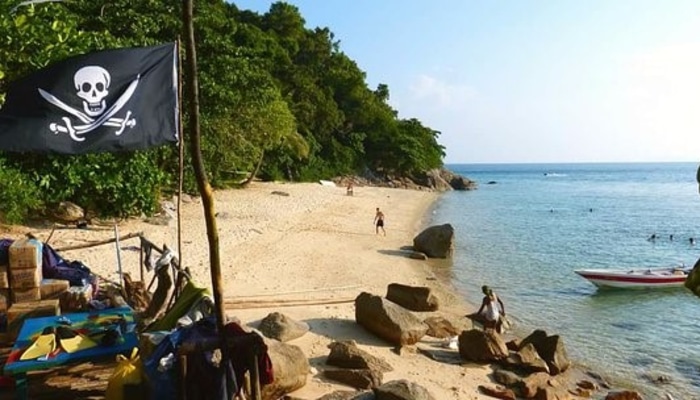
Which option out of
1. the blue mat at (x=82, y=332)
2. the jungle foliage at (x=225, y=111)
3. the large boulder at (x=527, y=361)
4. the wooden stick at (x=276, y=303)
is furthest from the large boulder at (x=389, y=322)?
the jungle foliage at (x=225, y=111)

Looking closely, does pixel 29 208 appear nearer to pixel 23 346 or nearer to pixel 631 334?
pixel 23 346

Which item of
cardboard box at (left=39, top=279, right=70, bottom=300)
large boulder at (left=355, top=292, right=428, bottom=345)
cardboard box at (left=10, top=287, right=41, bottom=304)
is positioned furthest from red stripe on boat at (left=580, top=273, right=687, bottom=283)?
cardboard box at (left=10, top=287, right=41, bottom=304)

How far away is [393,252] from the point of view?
23.4 meters

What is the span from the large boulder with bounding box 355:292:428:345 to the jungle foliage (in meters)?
7.15

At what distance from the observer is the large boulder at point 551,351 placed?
11.1 m

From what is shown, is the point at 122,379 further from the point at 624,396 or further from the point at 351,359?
the point at 624,396

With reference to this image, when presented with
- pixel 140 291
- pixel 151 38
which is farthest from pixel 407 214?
pixel 140 291

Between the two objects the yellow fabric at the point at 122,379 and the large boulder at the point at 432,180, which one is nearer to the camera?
the yellow fabric at the point at 122,379

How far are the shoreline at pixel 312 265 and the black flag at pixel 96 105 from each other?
4.20m

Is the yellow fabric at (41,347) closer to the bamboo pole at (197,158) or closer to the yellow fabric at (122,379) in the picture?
the yellow fabric at (122,379)

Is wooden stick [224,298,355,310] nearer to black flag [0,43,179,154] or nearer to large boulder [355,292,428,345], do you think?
large boulder [355,292,428,345]

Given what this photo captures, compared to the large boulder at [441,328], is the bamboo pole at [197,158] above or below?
above

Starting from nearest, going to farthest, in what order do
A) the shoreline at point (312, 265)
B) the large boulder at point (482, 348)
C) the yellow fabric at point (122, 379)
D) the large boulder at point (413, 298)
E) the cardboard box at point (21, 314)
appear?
the yellow fabric at point (122, 379) < the cardboard box at point (21, 314) < the shoreline at point (312, 265) < the large boulder at point (482, 348) < the large boulder at point (413, 298)

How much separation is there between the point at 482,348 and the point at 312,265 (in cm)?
860
